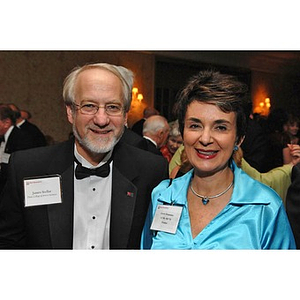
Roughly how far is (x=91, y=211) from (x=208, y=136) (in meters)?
0.70

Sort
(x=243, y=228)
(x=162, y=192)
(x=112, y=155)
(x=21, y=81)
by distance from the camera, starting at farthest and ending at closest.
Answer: (x=21, y=81) → (x=112, y=155) → (x=162, y=192) → (x=243, y=228)

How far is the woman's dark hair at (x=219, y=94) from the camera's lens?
1.75m

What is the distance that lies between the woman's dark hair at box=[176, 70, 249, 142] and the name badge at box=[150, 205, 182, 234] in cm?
38

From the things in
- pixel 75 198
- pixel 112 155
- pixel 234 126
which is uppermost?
pixel 234 126

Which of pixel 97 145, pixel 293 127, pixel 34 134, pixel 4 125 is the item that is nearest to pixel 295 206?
pixel 97 145

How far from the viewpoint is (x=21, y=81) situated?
334 inches

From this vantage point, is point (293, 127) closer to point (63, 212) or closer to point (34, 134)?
point (63, 212)

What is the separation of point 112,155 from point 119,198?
0.23 m

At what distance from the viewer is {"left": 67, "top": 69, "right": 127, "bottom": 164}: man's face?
2041 millimetres

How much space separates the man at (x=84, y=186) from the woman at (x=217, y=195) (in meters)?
0.24

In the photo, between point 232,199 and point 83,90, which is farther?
point 83,90
